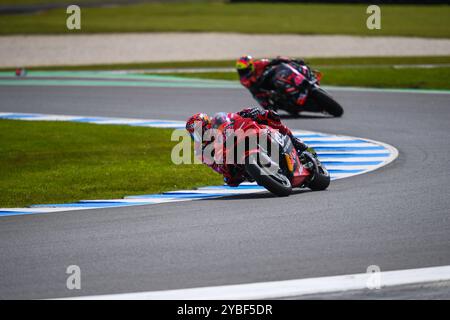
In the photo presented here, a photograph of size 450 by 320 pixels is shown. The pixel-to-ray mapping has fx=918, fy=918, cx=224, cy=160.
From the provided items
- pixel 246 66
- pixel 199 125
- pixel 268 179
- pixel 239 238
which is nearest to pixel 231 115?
pixel 199 125

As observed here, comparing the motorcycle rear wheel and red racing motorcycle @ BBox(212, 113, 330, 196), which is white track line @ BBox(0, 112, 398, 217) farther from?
the motorcycle rear wheel

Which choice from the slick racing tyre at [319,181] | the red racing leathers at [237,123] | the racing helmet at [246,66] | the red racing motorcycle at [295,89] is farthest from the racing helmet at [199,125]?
the red racing motorcycle at [295,89]

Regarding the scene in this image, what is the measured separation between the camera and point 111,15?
171 ft

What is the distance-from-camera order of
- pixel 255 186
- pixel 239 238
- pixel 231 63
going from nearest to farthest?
pixel 239 238
pixel 255 186
pixel 231 63

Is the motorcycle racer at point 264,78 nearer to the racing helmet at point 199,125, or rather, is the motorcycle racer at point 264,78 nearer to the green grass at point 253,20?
the racing helmet at point 199,125

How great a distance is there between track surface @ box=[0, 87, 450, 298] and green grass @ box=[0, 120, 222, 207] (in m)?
1.81

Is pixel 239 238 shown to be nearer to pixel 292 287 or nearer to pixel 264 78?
pixel 292 287

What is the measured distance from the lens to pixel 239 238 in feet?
26.6

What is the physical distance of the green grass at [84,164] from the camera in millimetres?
11555

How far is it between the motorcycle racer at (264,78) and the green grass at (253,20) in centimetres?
1963

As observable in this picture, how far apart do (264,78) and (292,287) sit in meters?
11.8

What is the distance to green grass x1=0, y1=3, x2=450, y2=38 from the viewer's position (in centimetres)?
4044

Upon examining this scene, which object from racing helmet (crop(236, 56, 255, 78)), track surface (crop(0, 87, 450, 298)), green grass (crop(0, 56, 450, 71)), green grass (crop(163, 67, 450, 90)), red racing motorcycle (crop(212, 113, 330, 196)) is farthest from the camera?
green grass (crop(0, 56, 450, 71))

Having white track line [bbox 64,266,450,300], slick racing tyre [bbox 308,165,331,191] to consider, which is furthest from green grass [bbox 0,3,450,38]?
white track line [bbox 64,266,450,300]
